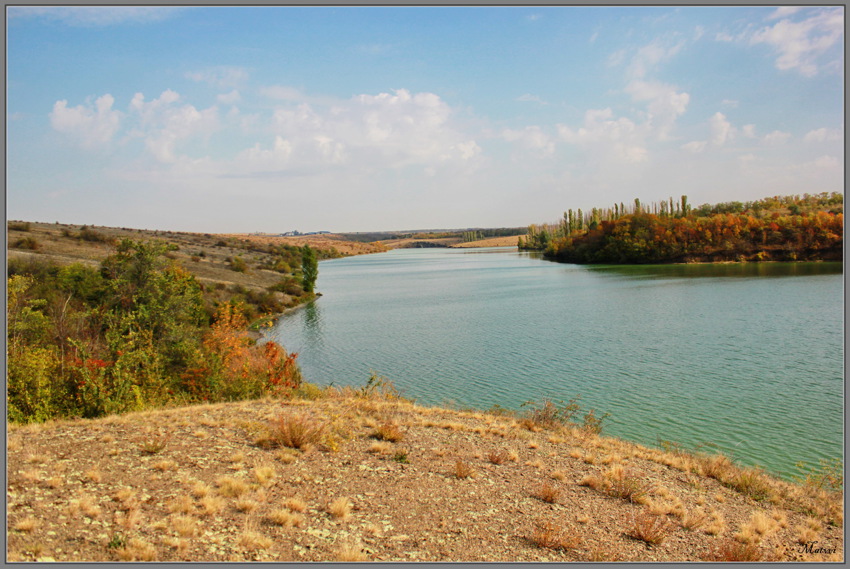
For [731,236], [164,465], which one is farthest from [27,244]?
[731,236]

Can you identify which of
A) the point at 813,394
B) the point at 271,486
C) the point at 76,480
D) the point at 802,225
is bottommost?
the point at 813,394

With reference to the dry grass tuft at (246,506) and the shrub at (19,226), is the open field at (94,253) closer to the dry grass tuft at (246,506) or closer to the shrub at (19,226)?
the shrub at (19,226)

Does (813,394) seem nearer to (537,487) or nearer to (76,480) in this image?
(537,487)

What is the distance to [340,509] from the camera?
6055 millimetres

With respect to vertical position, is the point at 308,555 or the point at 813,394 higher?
the point at 308,555

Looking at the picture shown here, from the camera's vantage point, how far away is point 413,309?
128 feet

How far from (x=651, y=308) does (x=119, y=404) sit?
1299 inches

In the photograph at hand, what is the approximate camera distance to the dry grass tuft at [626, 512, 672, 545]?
622 centimetres

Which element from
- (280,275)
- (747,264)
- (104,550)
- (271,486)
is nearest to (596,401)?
(271,486)

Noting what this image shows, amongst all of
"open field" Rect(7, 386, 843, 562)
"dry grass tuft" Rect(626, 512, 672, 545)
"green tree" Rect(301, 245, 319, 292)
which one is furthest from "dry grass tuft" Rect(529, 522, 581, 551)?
"green tree" Rect(301, 245, 319, 292)

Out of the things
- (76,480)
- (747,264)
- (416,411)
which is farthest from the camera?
(747,264)

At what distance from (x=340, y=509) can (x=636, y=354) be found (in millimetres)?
18780

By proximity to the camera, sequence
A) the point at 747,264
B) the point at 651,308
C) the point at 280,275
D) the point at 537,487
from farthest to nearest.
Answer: the point at 747,264 → the point at 280,275 → the point at 651,308 → the point at 537,487

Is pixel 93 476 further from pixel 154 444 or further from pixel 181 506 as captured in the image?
pixel 181 506
